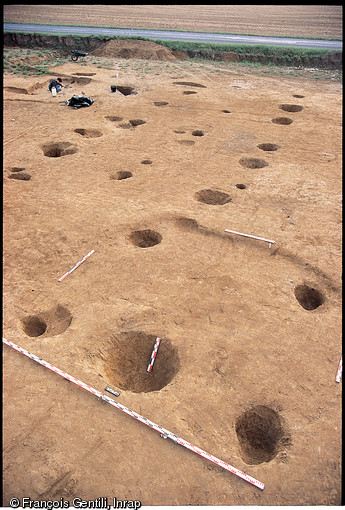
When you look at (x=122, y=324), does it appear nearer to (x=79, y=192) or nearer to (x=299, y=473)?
(x=299, y=473)

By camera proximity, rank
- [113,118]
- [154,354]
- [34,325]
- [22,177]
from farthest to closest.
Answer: [113,118], [22,177], [34,325], [154,354]

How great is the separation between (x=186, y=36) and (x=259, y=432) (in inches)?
1587

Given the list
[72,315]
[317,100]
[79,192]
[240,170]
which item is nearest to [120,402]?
[72,315]

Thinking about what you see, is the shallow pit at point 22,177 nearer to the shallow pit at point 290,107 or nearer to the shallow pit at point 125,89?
the shallow pit at point 125,89

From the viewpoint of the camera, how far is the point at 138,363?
23.6 feet

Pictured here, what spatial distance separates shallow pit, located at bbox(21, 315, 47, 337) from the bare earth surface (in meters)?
43.4

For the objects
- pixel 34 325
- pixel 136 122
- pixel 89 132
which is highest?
pixel 136 122

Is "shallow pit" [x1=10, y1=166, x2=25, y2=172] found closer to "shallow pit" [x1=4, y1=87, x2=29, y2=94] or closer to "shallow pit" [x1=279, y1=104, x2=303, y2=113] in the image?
"shallow pit" [x1=4, y1=87, x2=29, y2=94]

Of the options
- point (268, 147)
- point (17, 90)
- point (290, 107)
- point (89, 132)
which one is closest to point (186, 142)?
point (268, 147)

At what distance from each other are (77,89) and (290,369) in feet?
68.8

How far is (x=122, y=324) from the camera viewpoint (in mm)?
7645

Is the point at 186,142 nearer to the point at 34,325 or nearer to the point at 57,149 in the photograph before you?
the point at 57,149

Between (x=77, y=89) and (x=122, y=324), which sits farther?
(x=77, y=89)

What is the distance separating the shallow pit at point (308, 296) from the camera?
870 cm
